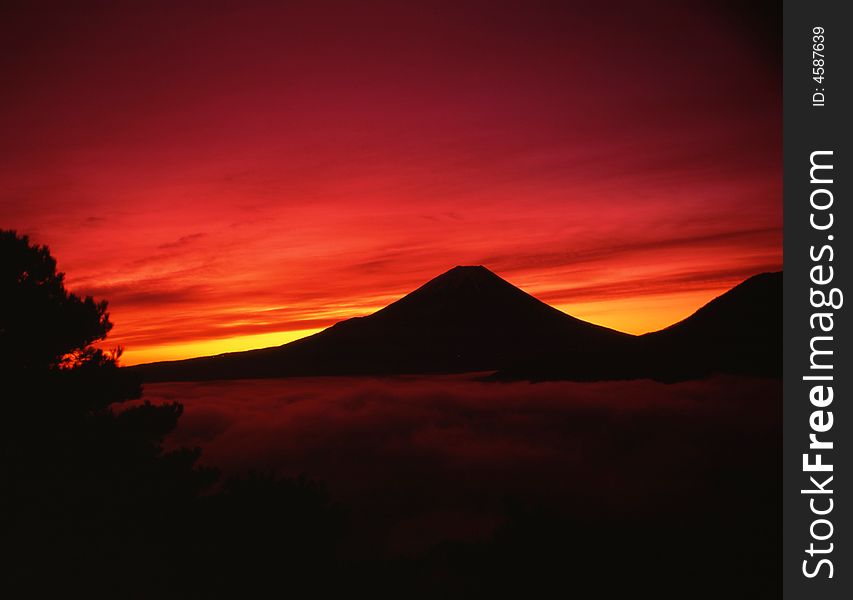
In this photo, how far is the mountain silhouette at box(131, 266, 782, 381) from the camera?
526 feet

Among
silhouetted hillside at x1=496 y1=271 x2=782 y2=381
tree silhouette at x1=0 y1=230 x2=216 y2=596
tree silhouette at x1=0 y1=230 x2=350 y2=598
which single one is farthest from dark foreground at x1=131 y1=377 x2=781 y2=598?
silhouetted hillside at x1=496 y1=271 x2=782 y2=381

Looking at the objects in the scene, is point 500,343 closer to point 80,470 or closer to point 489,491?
point 489,491

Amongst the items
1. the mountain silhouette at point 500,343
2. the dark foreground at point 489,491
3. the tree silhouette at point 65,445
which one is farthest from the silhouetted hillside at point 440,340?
the tree silhouette at point 65,445

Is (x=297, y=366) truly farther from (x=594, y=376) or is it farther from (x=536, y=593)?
(x=536, y=593)

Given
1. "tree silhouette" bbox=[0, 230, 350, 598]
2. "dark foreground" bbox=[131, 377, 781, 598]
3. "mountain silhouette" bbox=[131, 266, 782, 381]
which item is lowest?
"dark foreground" bbox=[131, 377, 781, 598]

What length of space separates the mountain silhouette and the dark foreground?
23.3 ft

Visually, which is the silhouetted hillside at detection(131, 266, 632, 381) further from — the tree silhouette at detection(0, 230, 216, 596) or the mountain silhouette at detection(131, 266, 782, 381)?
the tree silhouette at detection(0, 230, 216, 596)

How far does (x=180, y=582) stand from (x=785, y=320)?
1765cm

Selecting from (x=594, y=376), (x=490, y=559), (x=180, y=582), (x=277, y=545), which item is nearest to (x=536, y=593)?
(x=490, y=559)

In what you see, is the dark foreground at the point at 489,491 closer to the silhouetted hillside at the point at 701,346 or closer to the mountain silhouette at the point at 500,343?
the silhouetted hillside at the point at 701,346

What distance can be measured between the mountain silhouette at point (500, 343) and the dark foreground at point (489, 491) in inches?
279

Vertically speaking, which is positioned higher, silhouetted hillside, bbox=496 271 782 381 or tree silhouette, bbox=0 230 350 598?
silhouetted hillside, bbox=496 271 782 381

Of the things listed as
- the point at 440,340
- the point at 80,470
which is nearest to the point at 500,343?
the point at 440,340

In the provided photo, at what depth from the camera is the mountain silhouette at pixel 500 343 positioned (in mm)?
160250
